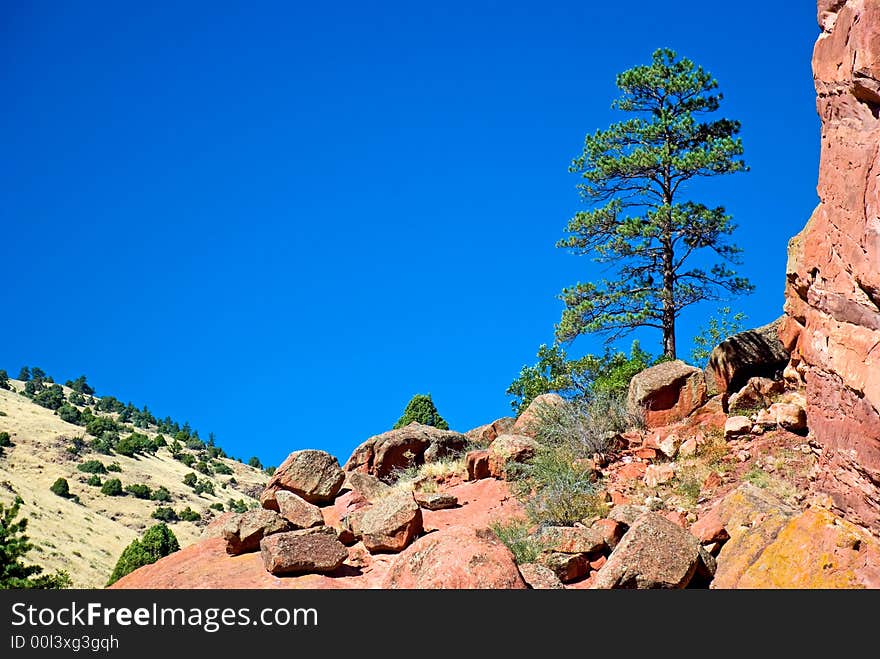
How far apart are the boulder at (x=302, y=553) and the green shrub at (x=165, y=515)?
52131 millimetres

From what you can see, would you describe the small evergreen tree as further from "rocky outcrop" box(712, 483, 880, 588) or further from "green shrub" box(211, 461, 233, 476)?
"green shrub" box(211, 461, 233, 476)

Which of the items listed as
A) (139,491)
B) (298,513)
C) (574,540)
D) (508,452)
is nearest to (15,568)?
(298,513)

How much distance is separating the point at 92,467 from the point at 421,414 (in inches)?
1656

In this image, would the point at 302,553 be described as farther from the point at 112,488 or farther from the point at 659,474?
the point at 112,488

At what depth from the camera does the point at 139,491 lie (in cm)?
6875

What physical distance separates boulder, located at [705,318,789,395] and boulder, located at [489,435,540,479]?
14.6ft

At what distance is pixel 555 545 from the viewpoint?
1551 cm

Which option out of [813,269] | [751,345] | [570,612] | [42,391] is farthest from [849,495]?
[42,391]

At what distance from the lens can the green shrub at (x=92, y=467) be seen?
7056 centimetres

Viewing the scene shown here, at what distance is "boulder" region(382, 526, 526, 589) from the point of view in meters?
12.0

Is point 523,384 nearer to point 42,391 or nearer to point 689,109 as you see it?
point 689,109

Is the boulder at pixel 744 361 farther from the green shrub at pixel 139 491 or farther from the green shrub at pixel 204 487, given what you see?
the green shrub at pixel 204 487

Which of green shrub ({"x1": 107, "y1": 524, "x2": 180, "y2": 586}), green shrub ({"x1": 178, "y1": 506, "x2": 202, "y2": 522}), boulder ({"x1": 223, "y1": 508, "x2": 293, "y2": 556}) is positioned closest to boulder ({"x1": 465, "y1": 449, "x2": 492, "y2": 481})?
boulder ({"x1": 223, "y1": 508, "x2": 293, "y2": 556})

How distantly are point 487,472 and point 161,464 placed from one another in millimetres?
65015
